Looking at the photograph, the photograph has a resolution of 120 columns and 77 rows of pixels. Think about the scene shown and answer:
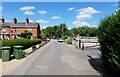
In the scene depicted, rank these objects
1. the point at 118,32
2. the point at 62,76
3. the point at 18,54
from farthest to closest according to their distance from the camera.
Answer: the point at 18,54 < the point at 62,76 < the point at 118,32

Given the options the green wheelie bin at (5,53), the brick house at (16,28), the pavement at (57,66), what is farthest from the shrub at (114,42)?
the brick house at (16,28)

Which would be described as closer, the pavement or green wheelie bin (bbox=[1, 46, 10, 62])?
the pavement

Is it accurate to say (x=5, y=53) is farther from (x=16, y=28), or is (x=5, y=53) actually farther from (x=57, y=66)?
(x=16, y=28)

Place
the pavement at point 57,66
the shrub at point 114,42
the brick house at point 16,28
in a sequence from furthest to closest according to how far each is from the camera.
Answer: the brick house at point 16,28 → the pavement at point 57,66 → the shrub at point 114,42

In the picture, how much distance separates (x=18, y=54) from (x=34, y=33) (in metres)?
67.7

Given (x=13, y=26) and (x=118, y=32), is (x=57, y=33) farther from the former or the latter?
(x=118, y=32)

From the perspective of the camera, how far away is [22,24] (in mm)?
88000

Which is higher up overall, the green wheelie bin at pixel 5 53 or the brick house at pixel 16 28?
the brick house at pixel 16 28

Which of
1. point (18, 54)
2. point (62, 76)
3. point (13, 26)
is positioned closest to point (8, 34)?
point (13, 26)

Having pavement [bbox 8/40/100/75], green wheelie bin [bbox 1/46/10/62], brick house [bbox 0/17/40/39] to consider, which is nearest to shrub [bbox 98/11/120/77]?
→ pavement [bbox 8/40/100/75]

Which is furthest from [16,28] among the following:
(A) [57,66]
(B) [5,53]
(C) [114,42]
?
(C) [114,42]

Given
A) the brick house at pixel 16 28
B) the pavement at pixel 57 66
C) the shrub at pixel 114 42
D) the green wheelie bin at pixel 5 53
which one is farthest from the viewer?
the brick house at pixel 16 28

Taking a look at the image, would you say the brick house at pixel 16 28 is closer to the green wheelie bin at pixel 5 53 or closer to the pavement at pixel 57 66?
the pavement at pixel 57 66

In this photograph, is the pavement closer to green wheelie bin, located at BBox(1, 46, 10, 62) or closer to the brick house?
green wheelie bin, located at BBox(1, 46, 10, 62)
